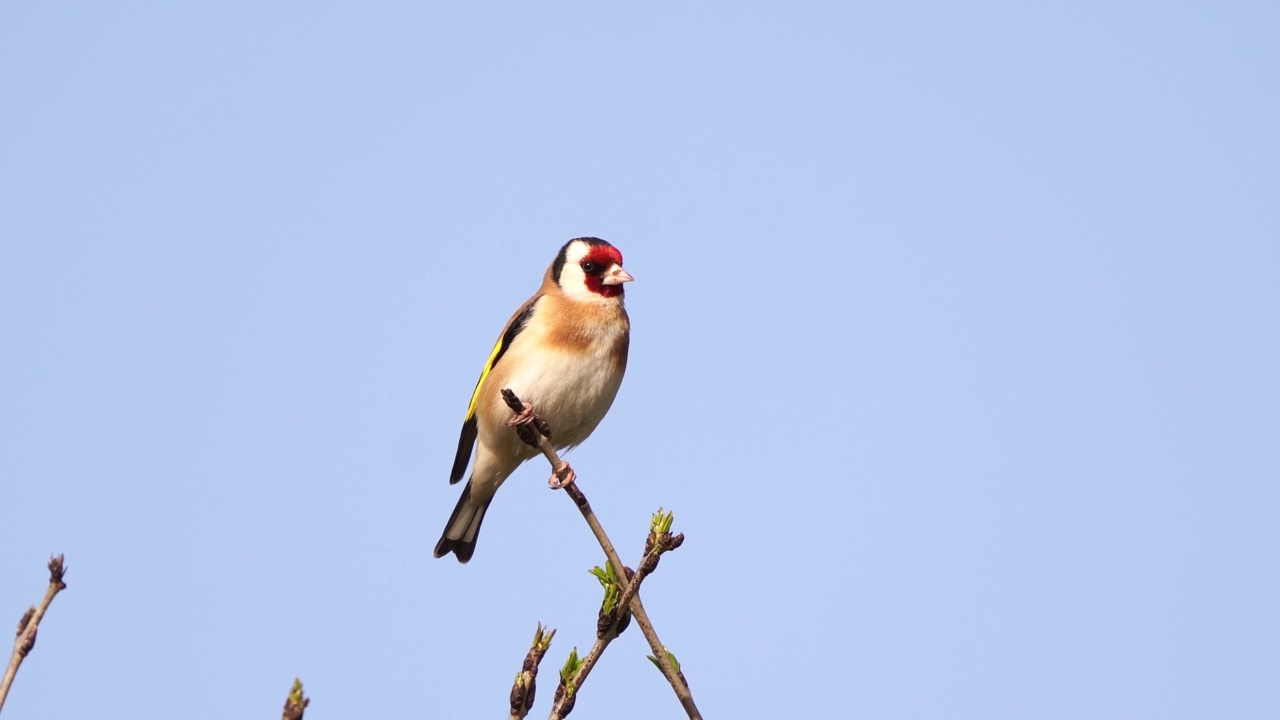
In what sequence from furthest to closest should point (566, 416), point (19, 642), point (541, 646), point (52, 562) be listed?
point (566, 416)
point (541, 646)
point (52, 562)
point (19, 642)

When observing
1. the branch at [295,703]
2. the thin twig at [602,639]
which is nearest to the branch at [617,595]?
the thin twig at [602,639]

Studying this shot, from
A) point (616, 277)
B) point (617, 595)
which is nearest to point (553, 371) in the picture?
point (616, 277)

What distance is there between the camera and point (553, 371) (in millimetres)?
6988

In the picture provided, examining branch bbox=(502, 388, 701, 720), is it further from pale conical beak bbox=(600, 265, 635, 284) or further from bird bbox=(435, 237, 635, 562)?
pale conical beak bbox=(600, 265, 635, 284)

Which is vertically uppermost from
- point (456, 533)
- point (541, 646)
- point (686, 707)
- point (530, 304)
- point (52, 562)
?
point (530, 304)

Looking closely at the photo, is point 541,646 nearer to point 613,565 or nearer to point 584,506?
point 613,565

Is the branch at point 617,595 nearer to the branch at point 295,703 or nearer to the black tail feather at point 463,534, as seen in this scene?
the branch at point 295,703

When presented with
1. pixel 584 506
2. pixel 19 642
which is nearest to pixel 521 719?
pixel 584 506

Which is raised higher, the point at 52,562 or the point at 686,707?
the point at 52,562

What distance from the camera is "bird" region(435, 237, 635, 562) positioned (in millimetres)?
7035

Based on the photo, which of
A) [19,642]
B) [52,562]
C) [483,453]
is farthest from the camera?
[483,453]

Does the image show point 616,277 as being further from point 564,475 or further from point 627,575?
point 627,575

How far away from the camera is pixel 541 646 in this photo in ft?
11.5

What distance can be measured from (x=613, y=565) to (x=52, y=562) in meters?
1.48
